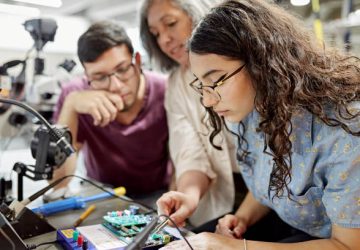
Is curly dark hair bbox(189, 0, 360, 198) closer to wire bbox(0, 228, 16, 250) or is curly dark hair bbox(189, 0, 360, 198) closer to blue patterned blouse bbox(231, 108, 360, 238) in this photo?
blue patterned blouse bbox(231, 108, 360, 238)

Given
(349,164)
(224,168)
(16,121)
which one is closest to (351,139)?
(349,164)

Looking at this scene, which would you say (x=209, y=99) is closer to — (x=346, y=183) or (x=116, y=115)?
(x=346, y=183)

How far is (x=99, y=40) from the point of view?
50.8 inches

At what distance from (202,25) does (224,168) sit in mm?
656

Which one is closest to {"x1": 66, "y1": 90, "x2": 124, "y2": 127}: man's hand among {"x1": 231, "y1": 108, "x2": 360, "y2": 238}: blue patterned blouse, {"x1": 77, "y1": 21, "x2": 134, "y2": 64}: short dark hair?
{"x1": 77, "y1": 21, "x2": 134, "y2": 64}: short dark hair

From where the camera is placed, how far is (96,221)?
94 centimetres

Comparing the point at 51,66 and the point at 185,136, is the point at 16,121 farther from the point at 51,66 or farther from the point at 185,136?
the point at 185,136

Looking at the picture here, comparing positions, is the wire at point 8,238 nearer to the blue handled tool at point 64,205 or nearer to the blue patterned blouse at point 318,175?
the blue handled tool at point 64,205

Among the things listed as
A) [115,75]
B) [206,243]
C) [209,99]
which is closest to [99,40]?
[115,75]

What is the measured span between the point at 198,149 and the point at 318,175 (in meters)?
0.58

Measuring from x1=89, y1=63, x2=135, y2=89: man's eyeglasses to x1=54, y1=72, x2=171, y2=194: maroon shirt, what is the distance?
16 centimetres

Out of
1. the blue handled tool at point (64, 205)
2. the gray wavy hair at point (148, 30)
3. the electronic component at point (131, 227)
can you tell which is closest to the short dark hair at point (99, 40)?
the gray wavy hair at point (148, 30)

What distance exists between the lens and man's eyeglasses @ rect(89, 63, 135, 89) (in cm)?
132

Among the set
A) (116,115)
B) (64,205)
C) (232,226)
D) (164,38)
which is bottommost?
(232,226)
